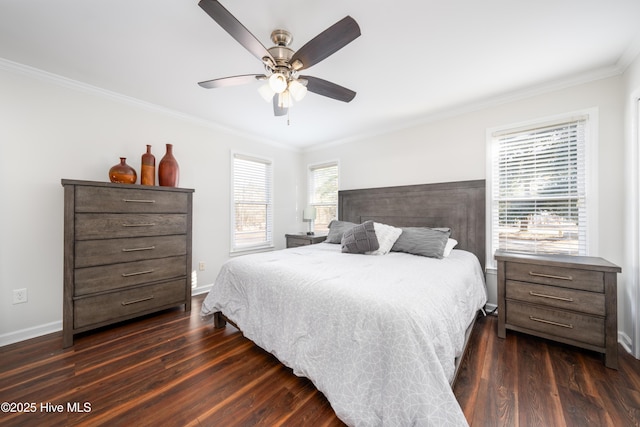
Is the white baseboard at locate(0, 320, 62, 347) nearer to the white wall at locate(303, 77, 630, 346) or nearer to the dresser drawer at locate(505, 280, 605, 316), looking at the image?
the white wall at locate(303, 77, 630, 346)

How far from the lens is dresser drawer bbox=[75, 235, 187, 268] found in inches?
82.0

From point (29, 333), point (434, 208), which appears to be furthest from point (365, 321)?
point (29, 333)

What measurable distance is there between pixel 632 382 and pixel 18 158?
498 cm

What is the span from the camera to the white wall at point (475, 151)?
2.10m

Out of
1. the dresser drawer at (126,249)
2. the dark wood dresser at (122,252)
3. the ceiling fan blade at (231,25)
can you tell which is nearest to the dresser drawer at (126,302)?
the dark wood dresser at (122,252)

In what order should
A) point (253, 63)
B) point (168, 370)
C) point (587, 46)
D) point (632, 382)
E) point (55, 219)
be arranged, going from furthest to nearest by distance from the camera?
point (55, 219)
point (253, 63)
point (587, 46)
point (168, 370)
point (632, 382)

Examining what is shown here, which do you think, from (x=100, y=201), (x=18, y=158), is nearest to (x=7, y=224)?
(x=18, y=158)

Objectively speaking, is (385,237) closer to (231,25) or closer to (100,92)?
(231,25)

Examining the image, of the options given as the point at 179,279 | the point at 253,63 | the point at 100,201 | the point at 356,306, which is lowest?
the point at 179,279

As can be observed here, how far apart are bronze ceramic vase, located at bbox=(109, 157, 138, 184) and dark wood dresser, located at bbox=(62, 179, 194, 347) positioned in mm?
175

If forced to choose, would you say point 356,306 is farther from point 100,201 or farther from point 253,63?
point 100,201

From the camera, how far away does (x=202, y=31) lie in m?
1.68

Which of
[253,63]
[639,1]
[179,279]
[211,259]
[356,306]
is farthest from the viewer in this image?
[211,259]

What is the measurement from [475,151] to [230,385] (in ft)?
10.7
